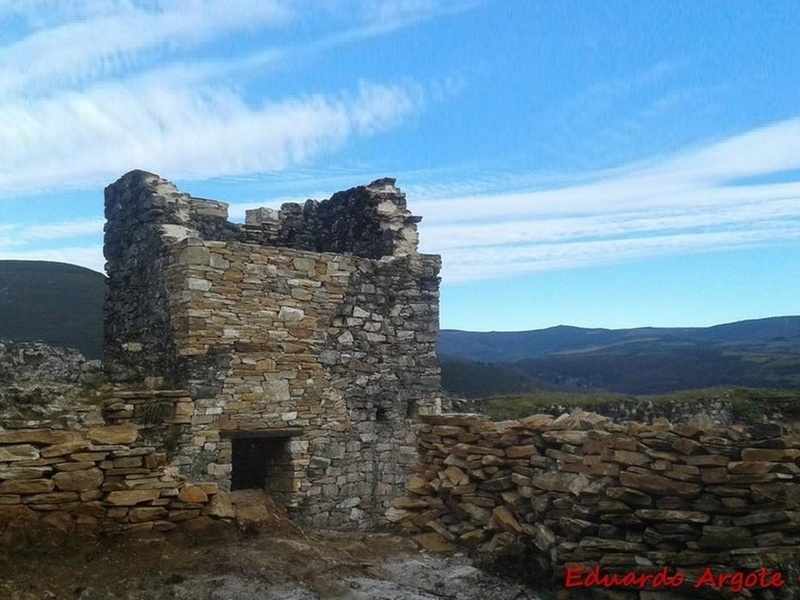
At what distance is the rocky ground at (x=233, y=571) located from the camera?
20.8 feet

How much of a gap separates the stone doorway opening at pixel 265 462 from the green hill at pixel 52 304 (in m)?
21.1

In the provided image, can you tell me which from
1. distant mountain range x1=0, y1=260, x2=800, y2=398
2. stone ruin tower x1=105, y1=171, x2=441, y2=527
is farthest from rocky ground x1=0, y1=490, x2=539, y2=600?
distant mountain range x1=0, y1=260, x2=800, y2=398

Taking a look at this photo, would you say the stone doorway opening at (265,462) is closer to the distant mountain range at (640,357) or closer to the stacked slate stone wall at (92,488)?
the stacked slate stone wall at (92,488)

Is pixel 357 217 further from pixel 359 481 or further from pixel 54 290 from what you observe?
pixel 54 290

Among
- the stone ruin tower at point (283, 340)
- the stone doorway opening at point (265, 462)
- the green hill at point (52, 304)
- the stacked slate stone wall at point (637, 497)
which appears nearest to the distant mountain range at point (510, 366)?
the green hill at point (52, 304)

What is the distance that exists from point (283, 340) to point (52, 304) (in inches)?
1471

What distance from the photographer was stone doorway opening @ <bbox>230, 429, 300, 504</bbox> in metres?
12.2

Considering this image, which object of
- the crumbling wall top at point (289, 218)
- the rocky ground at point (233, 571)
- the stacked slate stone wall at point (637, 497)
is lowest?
the rocky ground at point (233, 571)

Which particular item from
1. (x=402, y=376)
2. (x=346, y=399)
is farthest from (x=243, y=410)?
(x=402, y=376)

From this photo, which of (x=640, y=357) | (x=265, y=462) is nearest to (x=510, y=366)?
(x=640, y=357)

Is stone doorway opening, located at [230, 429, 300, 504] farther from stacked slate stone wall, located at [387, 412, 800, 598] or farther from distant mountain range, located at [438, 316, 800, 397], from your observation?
distant mountain range, located at [438, 316, 800, 397]

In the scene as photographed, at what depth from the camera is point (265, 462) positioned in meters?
12.9

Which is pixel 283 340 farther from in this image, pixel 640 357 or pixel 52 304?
pixel 640 357

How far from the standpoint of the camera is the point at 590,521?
23.7ft
